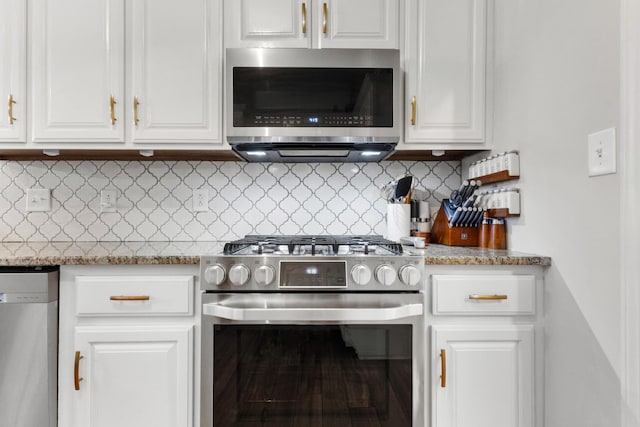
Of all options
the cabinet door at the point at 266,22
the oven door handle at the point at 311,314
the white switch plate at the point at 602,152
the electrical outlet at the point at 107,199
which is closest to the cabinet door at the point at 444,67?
the cabinet door at the point at 266,22

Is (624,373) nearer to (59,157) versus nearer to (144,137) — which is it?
(144,137)

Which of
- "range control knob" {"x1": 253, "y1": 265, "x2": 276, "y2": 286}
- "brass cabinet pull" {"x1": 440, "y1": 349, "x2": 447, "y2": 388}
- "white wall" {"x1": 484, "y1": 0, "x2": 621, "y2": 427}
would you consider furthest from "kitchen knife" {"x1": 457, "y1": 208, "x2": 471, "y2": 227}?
"range control knob" {"x1": 253, "y1": 265, "x2": 276, "y2": 286}

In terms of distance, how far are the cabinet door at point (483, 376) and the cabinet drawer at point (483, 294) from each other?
2.5 inches

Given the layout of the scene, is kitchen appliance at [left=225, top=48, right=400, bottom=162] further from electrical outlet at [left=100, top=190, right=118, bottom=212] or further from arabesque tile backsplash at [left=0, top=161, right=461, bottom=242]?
electrical outlet at [left=100, top=190, right=118, bottom=212]

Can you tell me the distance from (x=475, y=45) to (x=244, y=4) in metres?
1.01

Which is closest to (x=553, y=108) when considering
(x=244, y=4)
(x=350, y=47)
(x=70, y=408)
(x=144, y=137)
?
(x=350, y=47)

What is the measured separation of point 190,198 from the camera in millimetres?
2039

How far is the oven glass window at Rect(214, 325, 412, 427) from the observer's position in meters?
Result: 1.37

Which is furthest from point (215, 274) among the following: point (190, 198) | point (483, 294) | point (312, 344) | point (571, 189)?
→ point (571, 189)

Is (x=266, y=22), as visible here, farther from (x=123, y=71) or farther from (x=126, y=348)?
(x=126, y=348)

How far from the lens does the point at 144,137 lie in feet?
5.59

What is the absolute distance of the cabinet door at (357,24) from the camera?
1709 millimetres

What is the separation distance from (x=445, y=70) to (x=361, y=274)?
3.26 ft

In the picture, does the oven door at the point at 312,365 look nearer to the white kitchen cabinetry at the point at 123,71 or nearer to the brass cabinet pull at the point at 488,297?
the brass cabinet pull at the point at 488,297
